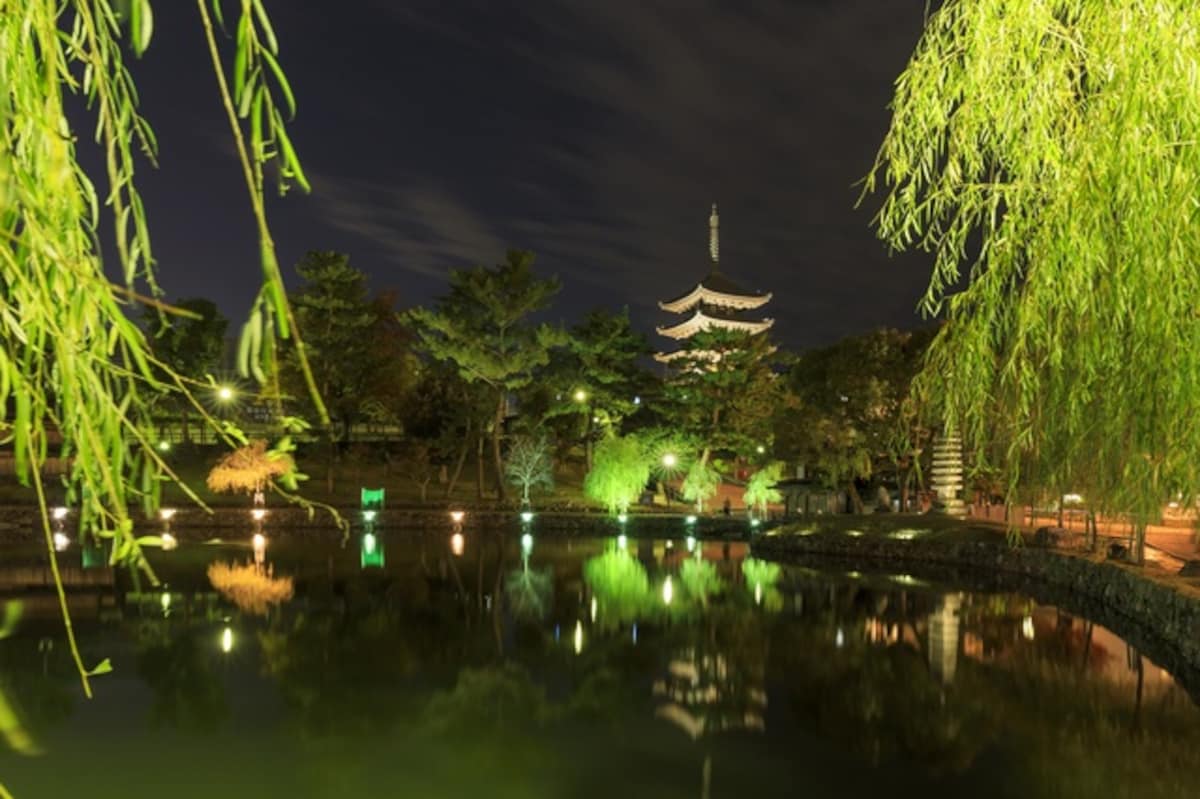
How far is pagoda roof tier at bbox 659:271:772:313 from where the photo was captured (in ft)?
173

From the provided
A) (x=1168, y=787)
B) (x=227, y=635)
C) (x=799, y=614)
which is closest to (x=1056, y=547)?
(x=799, y=614)

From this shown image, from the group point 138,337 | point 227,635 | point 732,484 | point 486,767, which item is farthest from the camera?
point 732,484

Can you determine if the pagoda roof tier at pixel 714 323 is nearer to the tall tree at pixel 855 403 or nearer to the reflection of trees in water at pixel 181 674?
the tall tree at pixel 855 403

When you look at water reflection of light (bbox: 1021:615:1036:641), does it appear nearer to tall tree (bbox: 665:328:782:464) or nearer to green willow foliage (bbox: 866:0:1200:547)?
green willow foliage (bbox: 866:0:1200:547)

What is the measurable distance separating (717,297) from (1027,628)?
38.8m

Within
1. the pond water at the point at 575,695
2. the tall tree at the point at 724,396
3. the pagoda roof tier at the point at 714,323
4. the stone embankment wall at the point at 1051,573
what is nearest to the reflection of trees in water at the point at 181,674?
the pond water at the point at 575,695

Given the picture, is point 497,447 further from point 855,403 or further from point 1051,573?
point 1051,573

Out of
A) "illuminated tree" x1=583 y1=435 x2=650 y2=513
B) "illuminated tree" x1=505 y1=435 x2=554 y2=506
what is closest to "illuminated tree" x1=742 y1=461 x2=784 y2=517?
"illuminated tree" x1=583 y1=435 x2=650 y2=513

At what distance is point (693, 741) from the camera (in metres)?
9.74

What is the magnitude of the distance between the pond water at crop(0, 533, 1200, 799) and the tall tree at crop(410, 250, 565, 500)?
620 inches

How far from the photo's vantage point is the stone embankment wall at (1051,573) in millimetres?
13570

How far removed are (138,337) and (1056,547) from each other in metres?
22.9

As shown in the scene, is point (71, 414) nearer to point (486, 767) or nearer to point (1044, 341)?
point (1044, 341)

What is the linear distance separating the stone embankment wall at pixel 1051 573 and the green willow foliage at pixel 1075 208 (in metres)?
9.06
